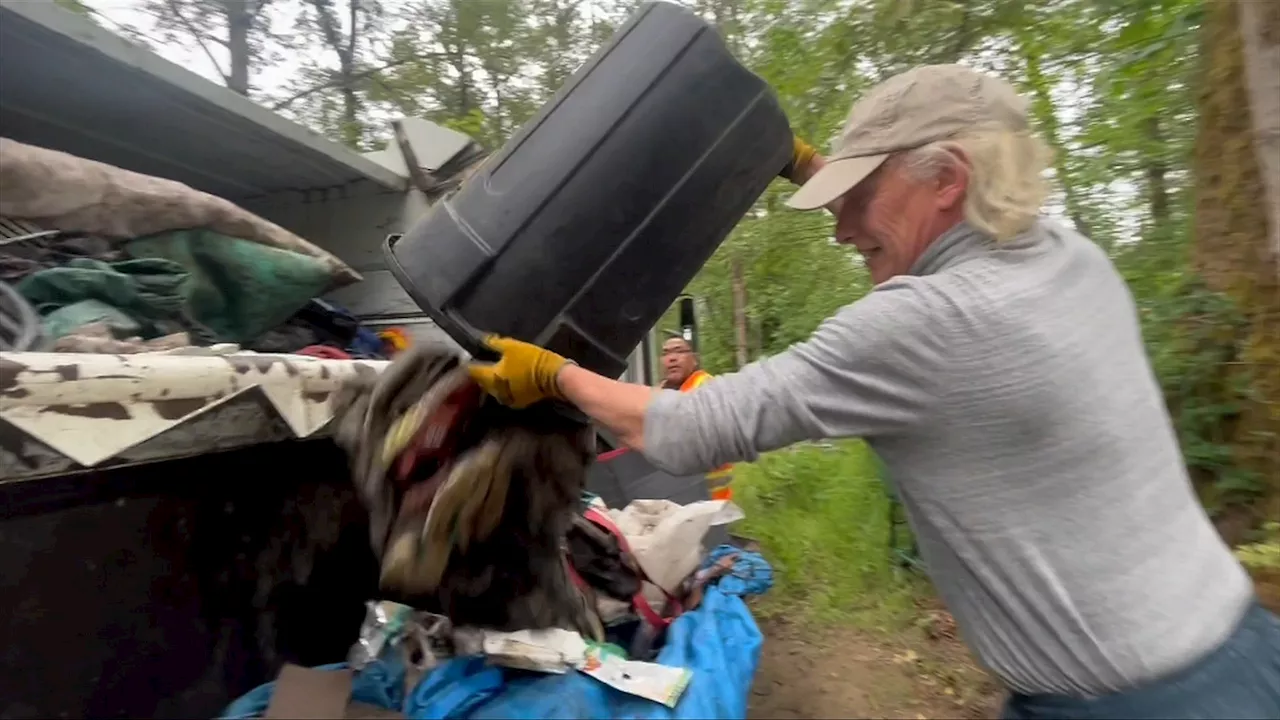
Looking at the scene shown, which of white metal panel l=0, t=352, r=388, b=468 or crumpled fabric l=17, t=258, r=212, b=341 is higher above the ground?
crumpled fabric l=17, t=258, r=212, b=341

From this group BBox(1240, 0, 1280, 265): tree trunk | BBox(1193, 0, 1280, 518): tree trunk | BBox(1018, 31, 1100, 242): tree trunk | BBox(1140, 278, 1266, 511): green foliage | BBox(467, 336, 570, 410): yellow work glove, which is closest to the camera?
BBox(467, 336, 570, 410): yellow work glove

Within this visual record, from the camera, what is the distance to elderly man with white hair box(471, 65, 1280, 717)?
1.08m

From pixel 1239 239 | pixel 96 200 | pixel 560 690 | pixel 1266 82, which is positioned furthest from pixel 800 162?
pixel 1239 239

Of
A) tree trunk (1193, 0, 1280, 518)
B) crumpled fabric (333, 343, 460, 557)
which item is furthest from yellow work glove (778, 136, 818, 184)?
tree trunk (1193, 0, 1280, 518)

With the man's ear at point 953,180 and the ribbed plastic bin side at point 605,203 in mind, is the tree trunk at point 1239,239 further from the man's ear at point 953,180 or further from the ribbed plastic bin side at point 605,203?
the ribbed plastic bin side at point 605,203

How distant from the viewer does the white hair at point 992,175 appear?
44.8 inches

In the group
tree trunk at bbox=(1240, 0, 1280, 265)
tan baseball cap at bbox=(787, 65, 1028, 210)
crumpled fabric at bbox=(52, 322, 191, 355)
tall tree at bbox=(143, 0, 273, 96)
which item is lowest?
tree trunk at bbox=(1240, 0, 1280, 265)

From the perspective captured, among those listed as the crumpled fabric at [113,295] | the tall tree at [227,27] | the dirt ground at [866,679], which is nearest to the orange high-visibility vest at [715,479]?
the dirt ground at [866,679]

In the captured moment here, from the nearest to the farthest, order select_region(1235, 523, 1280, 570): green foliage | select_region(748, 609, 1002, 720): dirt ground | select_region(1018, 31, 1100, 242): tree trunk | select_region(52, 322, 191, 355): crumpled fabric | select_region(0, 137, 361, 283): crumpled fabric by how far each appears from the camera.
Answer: select_region(52, 322, 191, 355): crumpled fabric
select_region(0, 137, 361, 283): crumpled fabric
select_region(1235, 523, 1280, 570): green foliage
select_region(748, 609, 1002, 720): dirt ground
select_region(1018, 31, 1100, 242): tree trunk

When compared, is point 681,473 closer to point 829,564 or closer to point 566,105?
→ point 566,105

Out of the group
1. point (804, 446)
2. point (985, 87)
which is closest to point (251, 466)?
point (985, 87)

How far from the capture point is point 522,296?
1252mm

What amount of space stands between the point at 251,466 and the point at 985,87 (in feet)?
5.18

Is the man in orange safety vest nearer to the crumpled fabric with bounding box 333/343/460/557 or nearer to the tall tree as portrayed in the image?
the crumpled fabric with bounding box 333/343/460/557
